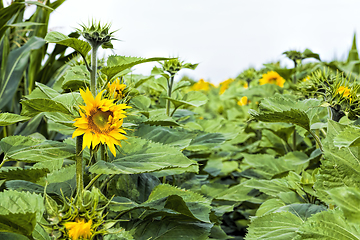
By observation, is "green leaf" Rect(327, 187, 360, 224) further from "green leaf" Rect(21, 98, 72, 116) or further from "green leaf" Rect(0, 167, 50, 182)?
"green leaf" Rect(0, 167, 50, 182)

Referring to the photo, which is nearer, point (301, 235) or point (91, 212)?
point (91, 212)

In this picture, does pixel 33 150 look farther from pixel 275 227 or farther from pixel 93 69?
pixel 275 227

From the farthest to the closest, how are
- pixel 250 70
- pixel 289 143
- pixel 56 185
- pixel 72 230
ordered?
1. pixel 250 70
2. pixel 289 143
3. pixel 56 185
4. pixel 72 230

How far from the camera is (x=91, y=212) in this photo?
1.45ft

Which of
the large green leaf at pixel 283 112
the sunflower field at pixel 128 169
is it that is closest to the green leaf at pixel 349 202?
the sunflower field at pixel 128 169

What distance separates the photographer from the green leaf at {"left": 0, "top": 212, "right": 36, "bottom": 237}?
0.45 meters

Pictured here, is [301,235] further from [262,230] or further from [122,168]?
[122,168]

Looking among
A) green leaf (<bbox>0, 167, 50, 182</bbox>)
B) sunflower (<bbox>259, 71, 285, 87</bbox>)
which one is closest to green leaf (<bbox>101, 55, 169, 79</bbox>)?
green leaf (<bbox>0, 167, 50, 182</bbox>)

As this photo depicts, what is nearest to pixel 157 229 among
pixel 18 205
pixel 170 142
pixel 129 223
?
pixel 129 223

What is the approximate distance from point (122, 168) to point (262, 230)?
36 cm

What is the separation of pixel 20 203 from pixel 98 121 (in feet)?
0.61

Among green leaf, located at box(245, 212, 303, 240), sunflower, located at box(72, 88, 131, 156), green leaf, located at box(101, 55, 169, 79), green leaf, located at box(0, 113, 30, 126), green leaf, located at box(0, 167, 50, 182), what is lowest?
green leaf, located at box(245, 212, 303, 240)

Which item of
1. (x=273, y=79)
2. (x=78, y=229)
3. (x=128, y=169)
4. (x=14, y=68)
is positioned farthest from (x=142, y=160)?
(x=273, y=79)

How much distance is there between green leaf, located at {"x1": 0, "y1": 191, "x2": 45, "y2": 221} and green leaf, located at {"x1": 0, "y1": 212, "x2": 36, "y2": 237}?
0.03 meters
